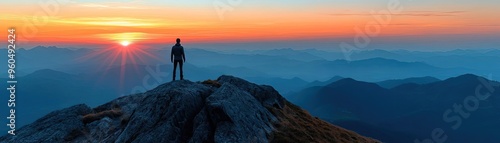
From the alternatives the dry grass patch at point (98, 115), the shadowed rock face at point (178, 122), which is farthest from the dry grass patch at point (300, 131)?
the dry grass patch at point (98, 115)

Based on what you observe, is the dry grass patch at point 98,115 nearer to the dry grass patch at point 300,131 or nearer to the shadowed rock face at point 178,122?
the shadowed rock face at point 178,122

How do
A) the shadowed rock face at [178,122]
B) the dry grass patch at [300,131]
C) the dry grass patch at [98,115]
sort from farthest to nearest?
the dry grass patch at [98,115]
the dry grass patch at [300,131]
the shadowed rock face at [178,122]

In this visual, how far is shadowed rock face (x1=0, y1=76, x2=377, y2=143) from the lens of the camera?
3038 cm

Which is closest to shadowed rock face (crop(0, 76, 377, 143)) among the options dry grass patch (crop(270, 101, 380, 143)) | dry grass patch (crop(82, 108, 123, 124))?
dry grass patch (crop(82, 108, 123, 124))

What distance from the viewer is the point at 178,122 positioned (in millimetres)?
31391

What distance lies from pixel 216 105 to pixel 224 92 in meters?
4.32

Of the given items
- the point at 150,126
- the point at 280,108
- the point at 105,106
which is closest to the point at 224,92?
the point at 150,126

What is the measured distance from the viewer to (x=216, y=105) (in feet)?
105

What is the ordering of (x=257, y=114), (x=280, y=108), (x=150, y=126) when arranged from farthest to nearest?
(x=280, y=108) → (x=257, y=114) → (x=150, y=126)

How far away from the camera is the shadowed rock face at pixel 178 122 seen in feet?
99.7

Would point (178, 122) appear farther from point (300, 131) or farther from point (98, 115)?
point (98, 115)

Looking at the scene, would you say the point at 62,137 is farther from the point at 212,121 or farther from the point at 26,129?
the point at 212,121

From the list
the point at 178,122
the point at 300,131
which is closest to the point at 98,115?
the point at 178,122

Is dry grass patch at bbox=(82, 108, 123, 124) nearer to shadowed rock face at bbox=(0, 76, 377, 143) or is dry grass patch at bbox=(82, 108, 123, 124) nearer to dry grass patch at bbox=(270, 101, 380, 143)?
shadowed rock face at bbox=(0, 76, 377, 143)
